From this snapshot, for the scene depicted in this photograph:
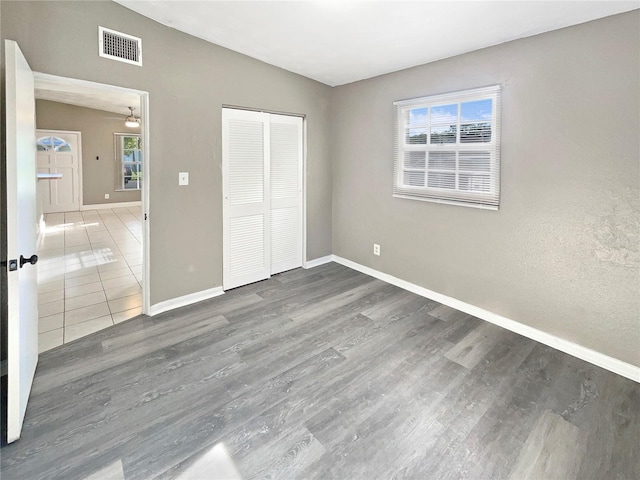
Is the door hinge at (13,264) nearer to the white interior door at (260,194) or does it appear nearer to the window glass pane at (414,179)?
the white interior door at (260,194)

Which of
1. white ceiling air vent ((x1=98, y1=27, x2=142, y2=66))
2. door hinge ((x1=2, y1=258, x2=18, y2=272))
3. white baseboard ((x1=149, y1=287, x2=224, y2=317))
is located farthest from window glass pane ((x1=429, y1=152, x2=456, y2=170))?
door hinge ((x1=2, y1=258, x2=18, y2=272))

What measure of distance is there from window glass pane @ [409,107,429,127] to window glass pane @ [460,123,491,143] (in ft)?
1.44

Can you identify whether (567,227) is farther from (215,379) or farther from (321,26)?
(215,379)

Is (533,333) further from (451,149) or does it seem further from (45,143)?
(45,143)

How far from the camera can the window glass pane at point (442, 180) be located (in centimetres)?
→ 326

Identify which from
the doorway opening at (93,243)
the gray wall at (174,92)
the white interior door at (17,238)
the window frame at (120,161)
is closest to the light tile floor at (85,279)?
the doorway opening at (93,243)

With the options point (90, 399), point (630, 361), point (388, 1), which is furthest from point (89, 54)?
point (630, 361)

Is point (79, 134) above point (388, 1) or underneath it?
above

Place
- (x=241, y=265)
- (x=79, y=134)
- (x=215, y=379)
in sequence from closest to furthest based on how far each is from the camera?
(x=215, y=379)
(x=241, y=265)
(x=79, y=134)

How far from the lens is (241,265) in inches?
152

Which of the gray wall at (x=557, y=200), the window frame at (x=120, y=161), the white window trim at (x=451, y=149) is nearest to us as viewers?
the gray wall at (x=557, y=200)

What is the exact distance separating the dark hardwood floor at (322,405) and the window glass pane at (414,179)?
1414 millimetres

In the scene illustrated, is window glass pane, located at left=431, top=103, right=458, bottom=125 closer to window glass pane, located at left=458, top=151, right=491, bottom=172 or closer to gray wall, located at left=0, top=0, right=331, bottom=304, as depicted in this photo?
window glass pane, located at left=458, top=151, right=491, bottom=172

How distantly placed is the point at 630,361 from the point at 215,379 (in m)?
2.83
